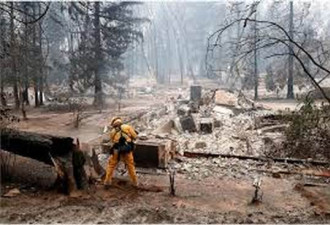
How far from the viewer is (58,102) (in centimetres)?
2742

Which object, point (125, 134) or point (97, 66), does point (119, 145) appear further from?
point (97, 66)

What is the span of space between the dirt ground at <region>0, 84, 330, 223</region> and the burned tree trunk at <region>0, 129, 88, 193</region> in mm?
361

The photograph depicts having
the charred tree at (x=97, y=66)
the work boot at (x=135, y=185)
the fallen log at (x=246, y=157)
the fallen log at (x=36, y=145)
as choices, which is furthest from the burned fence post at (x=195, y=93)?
Answer: the fallen log at (x=36, y=145)

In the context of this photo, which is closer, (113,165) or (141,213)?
Result: (141,213)

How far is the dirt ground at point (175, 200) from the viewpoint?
26.0 feet

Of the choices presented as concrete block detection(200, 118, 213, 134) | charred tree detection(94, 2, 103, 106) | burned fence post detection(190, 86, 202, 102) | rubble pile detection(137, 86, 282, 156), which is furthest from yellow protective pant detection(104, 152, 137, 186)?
charred tree detection(94, 2, 103, 106)

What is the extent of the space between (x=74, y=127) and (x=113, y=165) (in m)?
9.75

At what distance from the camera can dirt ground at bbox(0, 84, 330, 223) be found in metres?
7.94

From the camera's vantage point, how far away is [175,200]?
912cm

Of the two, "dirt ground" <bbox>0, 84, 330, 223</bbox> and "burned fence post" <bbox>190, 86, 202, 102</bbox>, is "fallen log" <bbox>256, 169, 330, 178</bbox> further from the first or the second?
"burned fence post" <bbox>190, 86, 202, 102</bbox>

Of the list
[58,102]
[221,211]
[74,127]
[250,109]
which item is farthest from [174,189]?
[58,102]

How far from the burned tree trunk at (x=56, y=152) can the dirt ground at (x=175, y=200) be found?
1.18ft

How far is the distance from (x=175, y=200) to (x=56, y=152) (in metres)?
2.95

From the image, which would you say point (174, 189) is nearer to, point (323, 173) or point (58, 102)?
point (323, 173)
